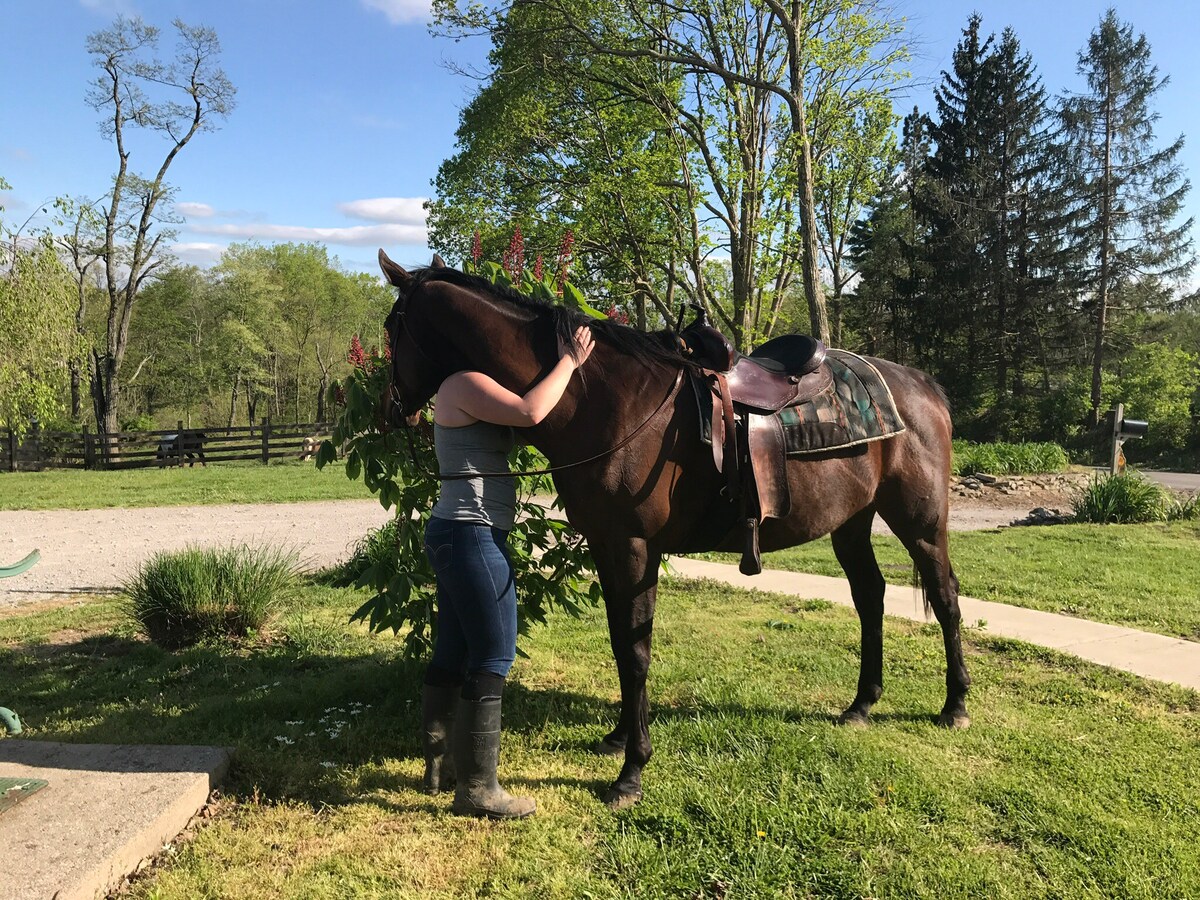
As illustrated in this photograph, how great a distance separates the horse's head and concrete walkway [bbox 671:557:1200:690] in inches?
167

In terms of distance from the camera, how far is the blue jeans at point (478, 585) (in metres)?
2.75

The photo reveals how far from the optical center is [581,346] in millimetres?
2852

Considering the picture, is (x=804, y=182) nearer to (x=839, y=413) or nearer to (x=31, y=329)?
(x=839, y=413)

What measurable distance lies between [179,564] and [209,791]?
2.67 meters

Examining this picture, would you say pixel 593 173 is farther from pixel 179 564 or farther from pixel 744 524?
pixel 744 524

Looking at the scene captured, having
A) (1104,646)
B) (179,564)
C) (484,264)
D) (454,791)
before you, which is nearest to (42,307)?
(179,564)

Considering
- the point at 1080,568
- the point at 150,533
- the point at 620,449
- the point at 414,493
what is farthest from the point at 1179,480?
the point at 150,533

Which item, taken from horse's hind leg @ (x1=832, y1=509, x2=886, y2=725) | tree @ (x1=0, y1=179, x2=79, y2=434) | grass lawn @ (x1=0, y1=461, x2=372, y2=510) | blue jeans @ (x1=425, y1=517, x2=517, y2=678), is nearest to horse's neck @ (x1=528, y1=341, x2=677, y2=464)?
blue jeans @ (x1=425, y1=517, x2=517, y2=678)

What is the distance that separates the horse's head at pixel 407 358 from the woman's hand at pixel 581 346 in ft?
1.43

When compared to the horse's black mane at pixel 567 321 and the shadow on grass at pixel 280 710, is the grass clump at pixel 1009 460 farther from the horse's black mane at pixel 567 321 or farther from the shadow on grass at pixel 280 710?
the horse's black mane at pixel 567 321

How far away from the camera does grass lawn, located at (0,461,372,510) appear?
1420 cm

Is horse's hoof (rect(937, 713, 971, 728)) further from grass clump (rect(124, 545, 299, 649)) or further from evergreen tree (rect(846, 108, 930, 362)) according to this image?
evergreen tree (rect(846, 108, 930, 362))

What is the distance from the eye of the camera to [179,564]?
17.0 feet

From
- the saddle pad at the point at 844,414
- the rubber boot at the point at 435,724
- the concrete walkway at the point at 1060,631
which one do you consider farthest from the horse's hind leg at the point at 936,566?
the rubber boot at the point at 435,724
